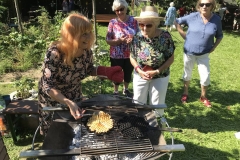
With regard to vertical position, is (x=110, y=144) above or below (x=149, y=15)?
below

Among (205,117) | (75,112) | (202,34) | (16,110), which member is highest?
(202,34)

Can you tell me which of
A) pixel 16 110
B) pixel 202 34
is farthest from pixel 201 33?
pixel 16 110

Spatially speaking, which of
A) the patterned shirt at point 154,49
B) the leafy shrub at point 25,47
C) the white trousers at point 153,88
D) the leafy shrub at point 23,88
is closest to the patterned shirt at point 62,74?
the patterned shirt at point 154,49

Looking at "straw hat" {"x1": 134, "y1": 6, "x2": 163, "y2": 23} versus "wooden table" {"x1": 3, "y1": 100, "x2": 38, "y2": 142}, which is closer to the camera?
"straw hat" {"x1": 134, "y1": 6, "x2": 163, "y2": 23}

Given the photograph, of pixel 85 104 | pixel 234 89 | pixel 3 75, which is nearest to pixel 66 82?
pixel 85 104

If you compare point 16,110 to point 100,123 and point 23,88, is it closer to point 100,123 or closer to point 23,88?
point 23,88

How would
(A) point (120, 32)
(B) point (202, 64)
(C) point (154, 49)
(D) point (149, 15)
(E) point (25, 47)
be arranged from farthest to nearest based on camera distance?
(E) point (25, 47)
(B) point (202, 64)
(A) point (120, 32)
(C) point (154, 49)
(D) point (149, 15)

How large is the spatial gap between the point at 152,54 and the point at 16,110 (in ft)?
7.17

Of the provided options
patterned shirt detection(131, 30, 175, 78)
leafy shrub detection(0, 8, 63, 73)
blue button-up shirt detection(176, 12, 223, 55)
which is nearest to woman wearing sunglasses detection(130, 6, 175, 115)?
patterned shirt detection(131, 30, 175, 78)

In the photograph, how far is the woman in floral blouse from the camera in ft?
6.81

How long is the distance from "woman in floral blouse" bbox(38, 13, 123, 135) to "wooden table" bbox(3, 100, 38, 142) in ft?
2.61

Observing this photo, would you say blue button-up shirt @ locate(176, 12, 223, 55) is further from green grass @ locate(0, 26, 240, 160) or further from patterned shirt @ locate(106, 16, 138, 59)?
green grass @ locate(0, 26, 240, 160)

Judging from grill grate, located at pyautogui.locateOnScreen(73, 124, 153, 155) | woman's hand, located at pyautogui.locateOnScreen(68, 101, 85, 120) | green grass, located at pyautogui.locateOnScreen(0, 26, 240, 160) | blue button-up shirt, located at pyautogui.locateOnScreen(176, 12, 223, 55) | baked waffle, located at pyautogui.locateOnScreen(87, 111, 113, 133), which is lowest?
Result: green grass, located at pyautogui.locateOnScreen(0, 26, 240, 160)

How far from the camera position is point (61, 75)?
7.68 ft
